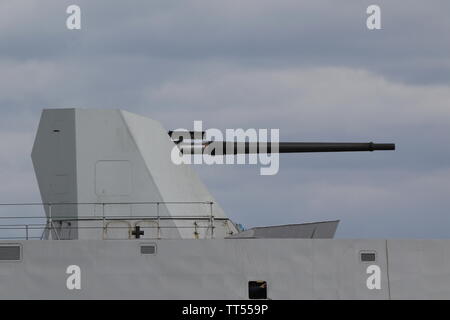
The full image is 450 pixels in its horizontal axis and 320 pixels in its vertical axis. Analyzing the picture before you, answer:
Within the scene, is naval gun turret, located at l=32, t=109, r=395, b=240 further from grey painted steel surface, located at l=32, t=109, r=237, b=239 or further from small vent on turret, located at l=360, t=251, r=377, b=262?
small vent on turret, located at l=360, t=251, r=377, b=262

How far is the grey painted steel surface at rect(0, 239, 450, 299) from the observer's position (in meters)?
20.3

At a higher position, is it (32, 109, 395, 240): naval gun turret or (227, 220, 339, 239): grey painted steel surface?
(32, 109, 395, 240): naval gun turret

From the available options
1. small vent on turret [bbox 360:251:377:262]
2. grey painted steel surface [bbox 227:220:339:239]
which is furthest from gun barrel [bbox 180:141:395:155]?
small vent on turret [bbox 360:251:377:262]

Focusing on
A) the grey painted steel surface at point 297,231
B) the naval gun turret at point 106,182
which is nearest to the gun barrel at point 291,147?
the naval gun turret at point 106,182

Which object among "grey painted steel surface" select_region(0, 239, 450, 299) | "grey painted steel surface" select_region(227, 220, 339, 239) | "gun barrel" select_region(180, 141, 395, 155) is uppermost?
"gun barrel" select_region(180, 141, 395, 155)

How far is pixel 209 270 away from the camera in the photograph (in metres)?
20.3

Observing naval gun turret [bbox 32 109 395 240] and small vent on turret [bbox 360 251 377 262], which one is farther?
naval gun turret [bbox 32 109 395 240]

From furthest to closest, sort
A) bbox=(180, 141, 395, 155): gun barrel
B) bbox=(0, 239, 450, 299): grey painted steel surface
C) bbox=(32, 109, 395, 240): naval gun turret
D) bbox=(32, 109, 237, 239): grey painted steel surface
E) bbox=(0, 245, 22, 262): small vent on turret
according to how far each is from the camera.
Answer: bbox=(180, 141, 395, 155): gun barrel < bbox=(32, 109, 237, 239): grey painted steel surface < bbox=(32, 109, 395, 240): naval gun turret < bbox=(0, 245, 22, 262): small vent on turret < bbox=(0, 239, 450, 299): grey painted steel surface

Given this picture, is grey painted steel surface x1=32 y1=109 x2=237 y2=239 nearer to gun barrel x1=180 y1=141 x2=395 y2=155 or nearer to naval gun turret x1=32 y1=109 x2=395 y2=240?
naval gun turret x1=32 y1=109 x2=395 y2=240

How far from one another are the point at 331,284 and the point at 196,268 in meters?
3.01

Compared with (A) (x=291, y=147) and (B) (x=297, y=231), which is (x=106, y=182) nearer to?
(B) (x=297, y=231)

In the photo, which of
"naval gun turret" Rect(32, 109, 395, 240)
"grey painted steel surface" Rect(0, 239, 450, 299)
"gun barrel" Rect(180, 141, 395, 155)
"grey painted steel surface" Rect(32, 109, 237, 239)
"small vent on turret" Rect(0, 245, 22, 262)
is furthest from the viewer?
"gun barrel" Rect(180, 141, 395, 155)

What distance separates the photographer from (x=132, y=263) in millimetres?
20312
